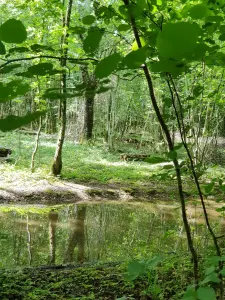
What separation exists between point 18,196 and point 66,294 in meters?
5.47

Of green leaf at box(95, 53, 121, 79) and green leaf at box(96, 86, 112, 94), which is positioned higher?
green leaf at box(95, 53, 121, 79)

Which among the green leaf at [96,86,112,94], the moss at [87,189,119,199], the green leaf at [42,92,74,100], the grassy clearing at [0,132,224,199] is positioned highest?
the green leaf at [96,86,112,94]

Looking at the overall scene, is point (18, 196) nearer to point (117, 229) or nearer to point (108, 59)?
point (117, 229)

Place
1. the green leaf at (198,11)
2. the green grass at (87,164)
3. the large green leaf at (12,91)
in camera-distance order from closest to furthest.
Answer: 1. the large green leaf at (12,91)
2. the green leaf at (198,11)
3. the green grass at (87,164)

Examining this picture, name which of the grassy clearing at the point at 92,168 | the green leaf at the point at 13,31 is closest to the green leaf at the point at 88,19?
the green leaf at the point at 13,31

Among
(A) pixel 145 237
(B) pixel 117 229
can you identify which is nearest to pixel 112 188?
(B) pixel 117 229

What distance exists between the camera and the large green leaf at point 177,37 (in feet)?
1.46

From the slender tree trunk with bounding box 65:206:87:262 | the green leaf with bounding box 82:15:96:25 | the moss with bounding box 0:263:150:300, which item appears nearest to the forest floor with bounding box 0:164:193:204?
the slender tree trunk with bounding box 65:206:87:262

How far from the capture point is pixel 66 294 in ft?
9.17

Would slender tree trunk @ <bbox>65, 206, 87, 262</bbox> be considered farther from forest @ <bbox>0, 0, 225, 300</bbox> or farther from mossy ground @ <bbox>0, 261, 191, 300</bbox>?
mossy ground @ <bbox>0, 261, 191, 300</bbox>

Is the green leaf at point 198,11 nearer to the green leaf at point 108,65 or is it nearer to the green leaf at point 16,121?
the green leaf at point 108,65

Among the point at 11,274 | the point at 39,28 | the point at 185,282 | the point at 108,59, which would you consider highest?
the point at 39,28

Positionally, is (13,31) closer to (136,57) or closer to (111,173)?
(136,57)

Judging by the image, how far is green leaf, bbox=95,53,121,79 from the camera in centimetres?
52
